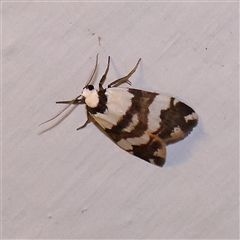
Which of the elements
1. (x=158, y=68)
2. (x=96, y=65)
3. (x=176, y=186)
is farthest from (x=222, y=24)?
(x=176, y=186)

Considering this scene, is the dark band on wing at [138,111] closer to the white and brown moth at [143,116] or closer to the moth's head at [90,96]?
the white and brown moth at [143,116]

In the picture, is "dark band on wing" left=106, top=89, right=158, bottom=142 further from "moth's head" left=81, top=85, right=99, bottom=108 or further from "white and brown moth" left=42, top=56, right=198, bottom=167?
"moth's head" left=81, top=85, right=99, bottom=108

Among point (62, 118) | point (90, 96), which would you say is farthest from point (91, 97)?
point (62, 118)

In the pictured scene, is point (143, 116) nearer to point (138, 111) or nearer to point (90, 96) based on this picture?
point (138, 111)

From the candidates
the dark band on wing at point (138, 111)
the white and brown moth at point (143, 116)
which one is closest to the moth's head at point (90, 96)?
the white and brown moth at point (143, 116)

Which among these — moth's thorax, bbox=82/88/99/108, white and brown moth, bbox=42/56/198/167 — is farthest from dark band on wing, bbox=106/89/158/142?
moth's thorax, bbox=82/88/99/108

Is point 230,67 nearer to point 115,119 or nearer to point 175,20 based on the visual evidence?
point 175,20
